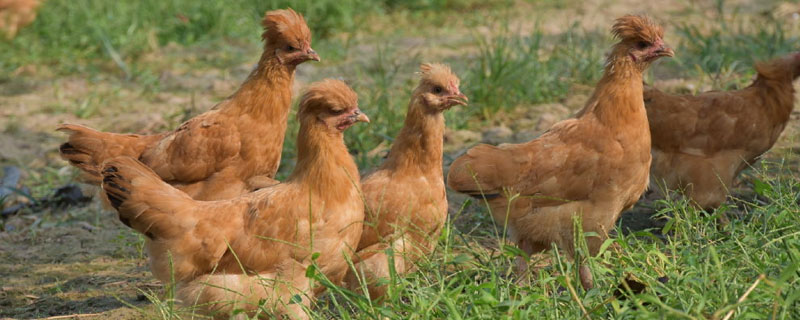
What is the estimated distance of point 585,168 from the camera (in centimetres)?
479

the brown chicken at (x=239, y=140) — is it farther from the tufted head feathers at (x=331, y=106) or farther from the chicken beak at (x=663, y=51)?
the chicken beak at (x=663, y=51)

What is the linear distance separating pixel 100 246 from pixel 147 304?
1.08m

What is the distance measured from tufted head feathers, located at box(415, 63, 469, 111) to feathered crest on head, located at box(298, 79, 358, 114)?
17.5 inches

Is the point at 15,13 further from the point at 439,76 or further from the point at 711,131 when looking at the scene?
the point at 711,131

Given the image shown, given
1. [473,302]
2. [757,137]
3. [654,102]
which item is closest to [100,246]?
[473,302]

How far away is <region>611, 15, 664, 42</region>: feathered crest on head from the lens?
482 centimetres

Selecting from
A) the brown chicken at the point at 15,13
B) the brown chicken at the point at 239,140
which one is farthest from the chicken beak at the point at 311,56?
the brown chicken at the point at 15,13

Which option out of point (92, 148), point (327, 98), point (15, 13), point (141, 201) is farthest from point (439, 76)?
point (15, 13)

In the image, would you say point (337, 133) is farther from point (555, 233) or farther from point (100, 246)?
point (100, 246)

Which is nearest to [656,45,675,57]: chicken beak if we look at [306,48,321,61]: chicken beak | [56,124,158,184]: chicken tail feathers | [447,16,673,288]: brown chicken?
[447,16,673,288]: brown chicken

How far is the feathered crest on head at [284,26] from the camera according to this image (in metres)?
5.01

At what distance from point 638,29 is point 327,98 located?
5.91 feet

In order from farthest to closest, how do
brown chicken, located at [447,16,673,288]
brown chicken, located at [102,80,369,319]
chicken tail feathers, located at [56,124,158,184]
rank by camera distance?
chicken tail feathers, located at [56,124,158,184]
brown chicken, located at [447,16,673,288]
brown chicken, located at [102,80,369,319]

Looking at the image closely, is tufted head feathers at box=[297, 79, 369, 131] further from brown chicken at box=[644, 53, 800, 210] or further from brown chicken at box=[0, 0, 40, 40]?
brown chicken at box=[0, 0, 40, 40]
